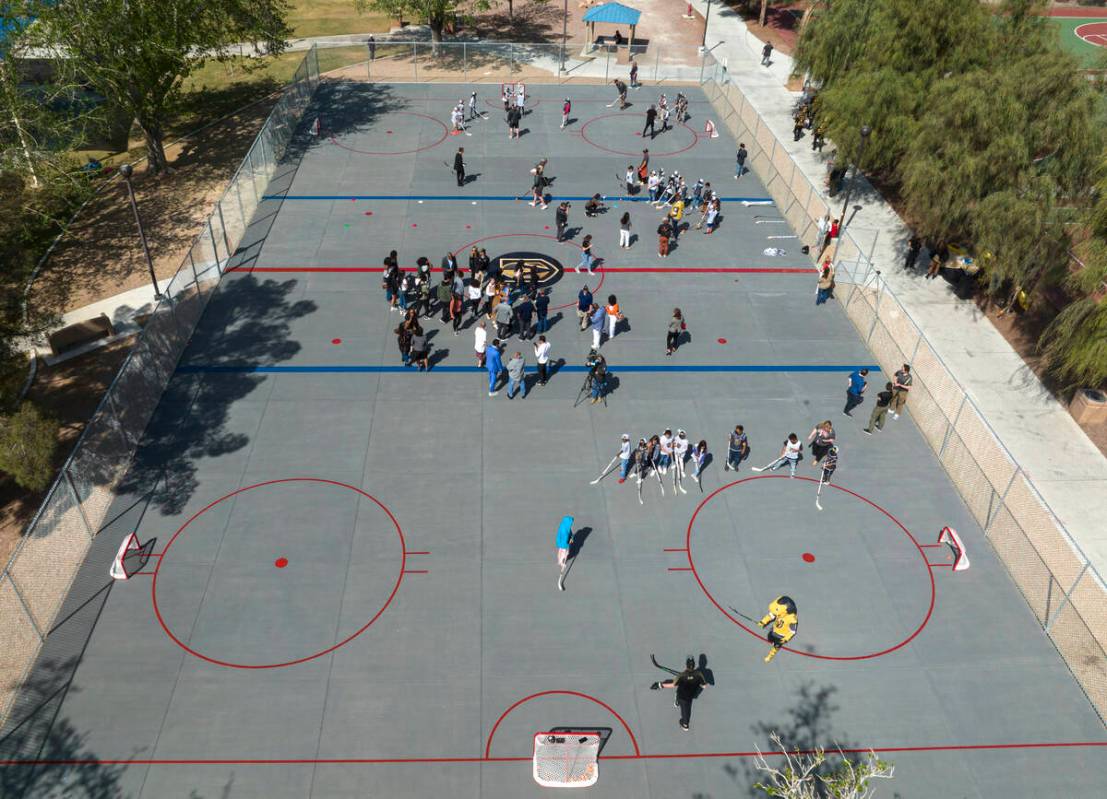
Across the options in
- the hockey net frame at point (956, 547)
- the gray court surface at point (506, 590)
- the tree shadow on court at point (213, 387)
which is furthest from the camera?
the tree shadow on court at point (213, 387)

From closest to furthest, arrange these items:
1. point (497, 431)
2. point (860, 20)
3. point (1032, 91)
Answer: point (497, 431), point (1032, 91), point (860, 20)

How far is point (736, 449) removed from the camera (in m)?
21.0

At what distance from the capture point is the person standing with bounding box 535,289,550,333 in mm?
25453

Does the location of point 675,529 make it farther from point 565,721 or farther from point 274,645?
point 274,645

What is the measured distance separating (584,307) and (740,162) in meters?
14.7

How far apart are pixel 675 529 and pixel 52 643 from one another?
14.0m

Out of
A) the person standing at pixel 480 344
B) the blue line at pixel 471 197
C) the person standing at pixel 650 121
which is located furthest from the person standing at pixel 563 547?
the person standing at pixel 650 121

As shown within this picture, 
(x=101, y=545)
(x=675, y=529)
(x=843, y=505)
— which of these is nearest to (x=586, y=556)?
(x=675, y=529)

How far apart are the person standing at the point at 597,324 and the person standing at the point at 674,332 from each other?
7.10 feet

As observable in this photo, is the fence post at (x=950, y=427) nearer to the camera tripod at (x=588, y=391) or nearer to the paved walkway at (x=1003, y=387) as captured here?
the paved walkway at (x=1003, y=387)

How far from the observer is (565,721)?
15664mm

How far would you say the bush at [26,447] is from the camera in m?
17.7

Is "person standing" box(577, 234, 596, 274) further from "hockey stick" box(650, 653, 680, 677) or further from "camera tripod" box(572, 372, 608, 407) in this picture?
"hockey stick" box(650, 653, 680, 677)

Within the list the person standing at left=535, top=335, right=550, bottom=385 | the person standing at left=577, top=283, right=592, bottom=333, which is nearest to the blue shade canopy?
the person standing at left=577, top=283, right=592, bottom=333
